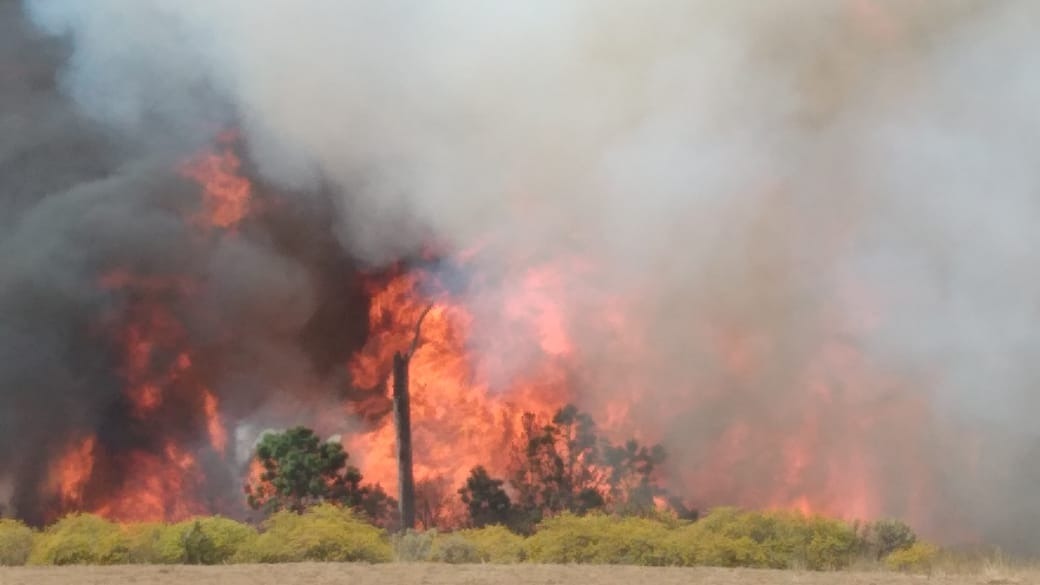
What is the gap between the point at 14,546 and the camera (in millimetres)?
20922

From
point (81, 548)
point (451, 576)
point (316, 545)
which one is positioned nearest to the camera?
point (451, 576)

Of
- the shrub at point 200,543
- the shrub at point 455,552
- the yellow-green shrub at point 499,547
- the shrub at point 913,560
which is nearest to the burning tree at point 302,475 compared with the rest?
the shrub at point 200,543

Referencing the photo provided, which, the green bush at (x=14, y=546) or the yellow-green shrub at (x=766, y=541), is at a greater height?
the green bush at (x=14, y=546)

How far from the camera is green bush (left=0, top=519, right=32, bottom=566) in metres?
20.8

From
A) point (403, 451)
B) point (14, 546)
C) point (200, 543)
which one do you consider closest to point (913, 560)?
point (403, 451)

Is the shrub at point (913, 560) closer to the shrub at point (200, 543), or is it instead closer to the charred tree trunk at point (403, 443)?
the charred tree trunk at point (403, 443)

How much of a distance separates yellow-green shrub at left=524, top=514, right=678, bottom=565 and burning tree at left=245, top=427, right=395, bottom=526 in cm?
568

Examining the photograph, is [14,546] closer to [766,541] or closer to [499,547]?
[499,547]

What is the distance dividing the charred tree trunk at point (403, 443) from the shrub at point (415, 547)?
122 inches

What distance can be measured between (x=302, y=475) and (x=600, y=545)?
750cm

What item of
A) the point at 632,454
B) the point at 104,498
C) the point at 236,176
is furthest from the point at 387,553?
the point at 236,176

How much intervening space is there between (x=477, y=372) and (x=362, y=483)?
148 inches

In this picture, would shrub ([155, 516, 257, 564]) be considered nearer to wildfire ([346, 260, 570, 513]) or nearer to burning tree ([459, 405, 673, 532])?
wildfire ([346, 260, 570, 513])

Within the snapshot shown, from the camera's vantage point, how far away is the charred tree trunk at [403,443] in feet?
84.4
